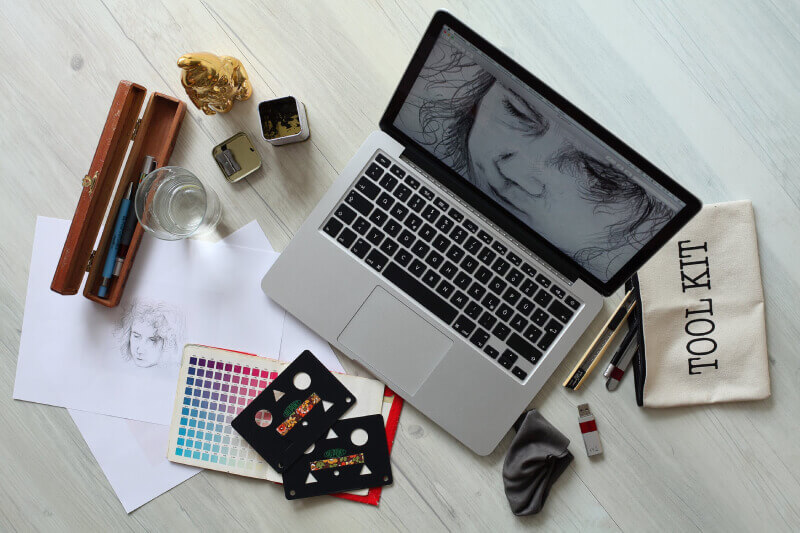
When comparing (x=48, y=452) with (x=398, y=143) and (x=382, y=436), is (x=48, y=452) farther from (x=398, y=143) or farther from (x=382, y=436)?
(x=398, y=143)

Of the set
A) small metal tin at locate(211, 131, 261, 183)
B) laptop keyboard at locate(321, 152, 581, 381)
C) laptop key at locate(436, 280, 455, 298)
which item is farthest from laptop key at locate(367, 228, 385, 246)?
small metal tin at locate(211, 131, 261, 183)

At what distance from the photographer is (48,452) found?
0.89 meters

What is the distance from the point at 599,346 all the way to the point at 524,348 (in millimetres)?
123

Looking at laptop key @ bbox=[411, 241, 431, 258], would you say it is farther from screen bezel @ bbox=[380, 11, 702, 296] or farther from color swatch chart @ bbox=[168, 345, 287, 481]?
color swatch chart @ bbox=[168, 345, 287, 481]

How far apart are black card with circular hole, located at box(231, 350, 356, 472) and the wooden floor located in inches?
Result: 2.9

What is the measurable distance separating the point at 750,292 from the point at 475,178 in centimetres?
42

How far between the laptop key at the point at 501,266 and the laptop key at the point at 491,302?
3cm

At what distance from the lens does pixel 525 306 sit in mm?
793

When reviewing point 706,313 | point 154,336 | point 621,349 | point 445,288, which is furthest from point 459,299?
point 154,336

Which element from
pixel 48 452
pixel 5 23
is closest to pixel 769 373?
pixel 48 452

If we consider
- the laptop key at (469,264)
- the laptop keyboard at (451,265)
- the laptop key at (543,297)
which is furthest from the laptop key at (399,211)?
the laptop key at (543,297)

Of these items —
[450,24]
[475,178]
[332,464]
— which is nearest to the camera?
[450,24]

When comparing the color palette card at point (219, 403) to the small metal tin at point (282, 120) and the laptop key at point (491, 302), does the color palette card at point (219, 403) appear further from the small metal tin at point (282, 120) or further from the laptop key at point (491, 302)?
the small metal tin at point (282, 120)

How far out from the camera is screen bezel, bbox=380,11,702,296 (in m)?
0.61
